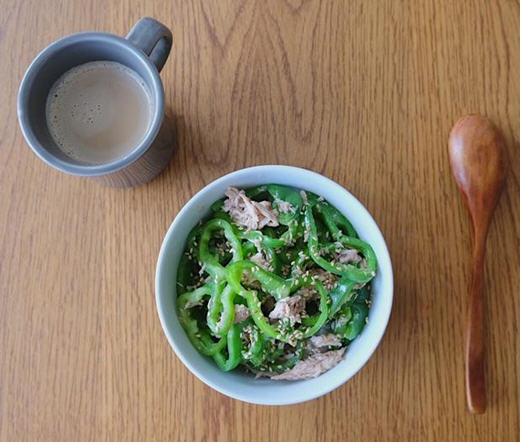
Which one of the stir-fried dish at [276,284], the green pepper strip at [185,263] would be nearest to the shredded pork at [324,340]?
the stir-fried dish at [276,284]

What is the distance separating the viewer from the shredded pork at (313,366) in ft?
3.21

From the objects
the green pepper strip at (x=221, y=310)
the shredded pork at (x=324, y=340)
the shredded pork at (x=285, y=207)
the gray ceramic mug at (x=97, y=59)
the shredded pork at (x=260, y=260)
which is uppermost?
the gray ceramic mug at (x=97, y=59)

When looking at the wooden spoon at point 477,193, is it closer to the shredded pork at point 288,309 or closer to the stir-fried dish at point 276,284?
the stir-fried dish at point 276,284

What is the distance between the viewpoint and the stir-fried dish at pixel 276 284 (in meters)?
0.96

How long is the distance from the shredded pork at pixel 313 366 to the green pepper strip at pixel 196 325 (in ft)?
0.36

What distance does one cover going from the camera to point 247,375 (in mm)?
1006

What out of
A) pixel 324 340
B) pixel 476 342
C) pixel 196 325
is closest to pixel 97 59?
pixel 196 325

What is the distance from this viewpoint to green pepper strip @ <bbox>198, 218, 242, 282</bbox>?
3.22 feet

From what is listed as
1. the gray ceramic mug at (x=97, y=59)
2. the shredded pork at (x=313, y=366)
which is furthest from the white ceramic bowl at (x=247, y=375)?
the gray ceramic mug at (x=97, y=59)

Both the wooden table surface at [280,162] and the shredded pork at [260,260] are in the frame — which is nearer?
the shredded pork at [260,260]

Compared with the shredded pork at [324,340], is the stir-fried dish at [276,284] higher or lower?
higher

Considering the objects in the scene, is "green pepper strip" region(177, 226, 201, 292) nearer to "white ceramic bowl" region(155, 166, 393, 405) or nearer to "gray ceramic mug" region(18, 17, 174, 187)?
"white ceramic bowl" region(155, 166, 393, 405)

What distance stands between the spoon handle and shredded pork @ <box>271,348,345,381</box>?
227mm

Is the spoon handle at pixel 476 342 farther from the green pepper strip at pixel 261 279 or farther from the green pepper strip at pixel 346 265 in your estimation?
the green pepper strip at pixel 261 279
